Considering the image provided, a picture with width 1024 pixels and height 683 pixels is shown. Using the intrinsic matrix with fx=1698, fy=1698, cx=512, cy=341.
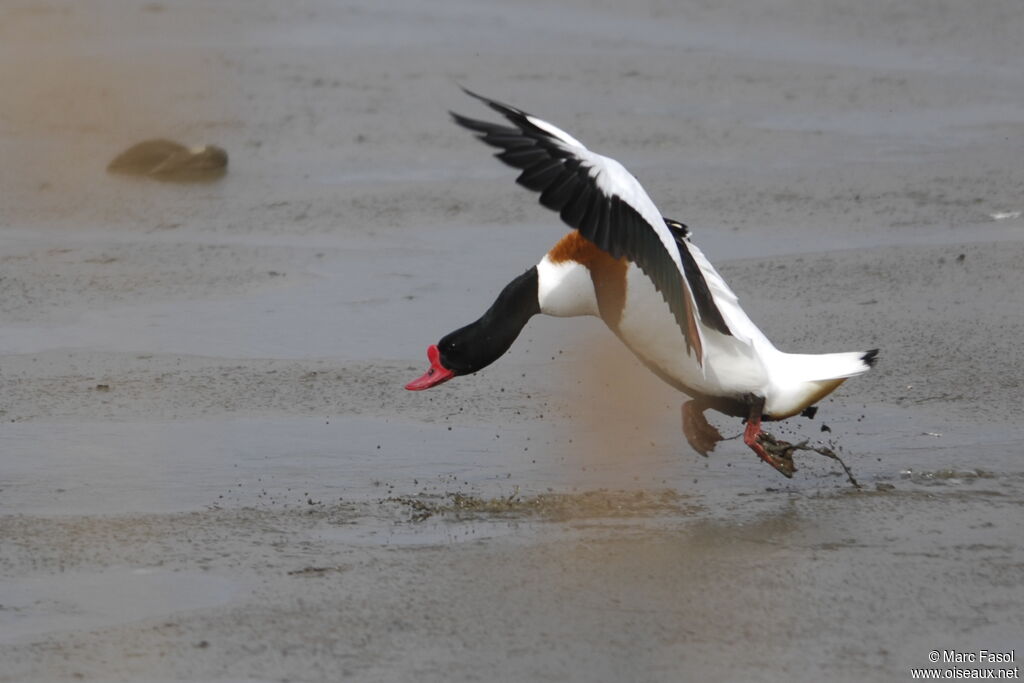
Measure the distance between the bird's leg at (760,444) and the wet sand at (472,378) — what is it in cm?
10

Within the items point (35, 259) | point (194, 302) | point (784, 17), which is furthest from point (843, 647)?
point (784, 17)

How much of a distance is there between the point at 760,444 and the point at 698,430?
0.80 feet

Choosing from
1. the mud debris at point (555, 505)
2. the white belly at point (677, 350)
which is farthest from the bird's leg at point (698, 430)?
the mud debris at point (555, 505)

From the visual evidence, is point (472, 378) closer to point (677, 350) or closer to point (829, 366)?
point (677, 350)

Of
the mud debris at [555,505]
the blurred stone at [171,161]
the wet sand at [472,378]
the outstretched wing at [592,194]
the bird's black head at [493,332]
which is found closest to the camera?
the wet sand at [472,378]

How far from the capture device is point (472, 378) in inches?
283

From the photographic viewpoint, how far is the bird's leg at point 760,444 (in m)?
5.91

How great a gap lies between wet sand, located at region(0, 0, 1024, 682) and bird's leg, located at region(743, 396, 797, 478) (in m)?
0.10

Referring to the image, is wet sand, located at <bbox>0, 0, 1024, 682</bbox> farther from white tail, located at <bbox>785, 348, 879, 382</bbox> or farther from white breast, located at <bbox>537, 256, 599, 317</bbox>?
white breast, located at <bbox>537, 256, 599, 317</bbox>

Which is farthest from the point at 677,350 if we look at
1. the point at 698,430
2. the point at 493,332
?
the point at 493,332

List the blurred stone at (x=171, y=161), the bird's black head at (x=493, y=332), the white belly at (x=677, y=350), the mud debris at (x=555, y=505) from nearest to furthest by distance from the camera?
the mud debris at (x=555, y=505) → the white belly at (x=677, y=350) → the bird's black head at (x=493, y=332) → the blurred stone at (x=171, y=161)

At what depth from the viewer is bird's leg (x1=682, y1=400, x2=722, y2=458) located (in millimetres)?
6066

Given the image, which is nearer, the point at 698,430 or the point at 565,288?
the point at 565,288

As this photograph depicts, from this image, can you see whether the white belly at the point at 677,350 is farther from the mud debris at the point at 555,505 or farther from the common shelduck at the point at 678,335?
the mud debris at the point at 555,505
